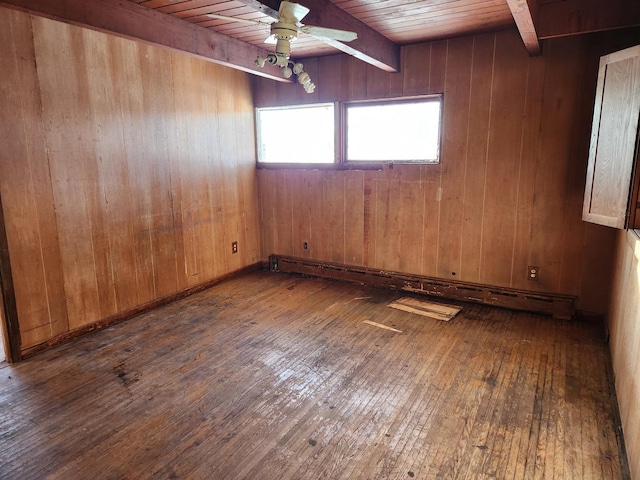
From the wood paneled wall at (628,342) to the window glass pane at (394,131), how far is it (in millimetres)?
1924

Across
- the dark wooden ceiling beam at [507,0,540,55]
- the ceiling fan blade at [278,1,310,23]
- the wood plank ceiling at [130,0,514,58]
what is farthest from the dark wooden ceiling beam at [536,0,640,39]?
the ceiling fan blade at [278,1,310,23]

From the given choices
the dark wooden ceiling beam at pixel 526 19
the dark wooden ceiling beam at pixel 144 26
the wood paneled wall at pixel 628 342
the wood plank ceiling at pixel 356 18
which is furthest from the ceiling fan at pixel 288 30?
the wood paneled wall at pixel 628 342

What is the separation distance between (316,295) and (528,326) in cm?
206

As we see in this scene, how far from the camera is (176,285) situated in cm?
434

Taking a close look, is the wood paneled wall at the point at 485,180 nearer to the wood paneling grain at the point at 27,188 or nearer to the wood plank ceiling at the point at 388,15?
the wood plank ceiling at the point at 388,15

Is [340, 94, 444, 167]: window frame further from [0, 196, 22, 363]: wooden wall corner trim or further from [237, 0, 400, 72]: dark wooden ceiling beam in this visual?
[0, 196, 22, 363]: wooden wall corner trim

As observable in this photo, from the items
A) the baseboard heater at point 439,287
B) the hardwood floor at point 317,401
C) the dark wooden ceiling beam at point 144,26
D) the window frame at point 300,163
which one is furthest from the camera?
the window frame at point 300,163

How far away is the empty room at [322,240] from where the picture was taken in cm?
224

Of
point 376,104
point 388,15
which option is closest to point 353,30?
point 388,15

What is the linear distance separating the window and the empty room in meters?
0.02

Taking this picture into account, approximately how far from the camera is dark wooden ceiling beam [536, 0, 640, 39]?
296 centimetres

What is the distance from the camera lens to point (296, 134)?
16.7 ft

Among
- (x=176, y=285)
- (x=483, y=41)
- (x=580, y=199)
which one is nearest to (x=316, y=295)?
(x=176, y=285)

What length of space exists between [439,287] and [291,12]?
3.07 metres
